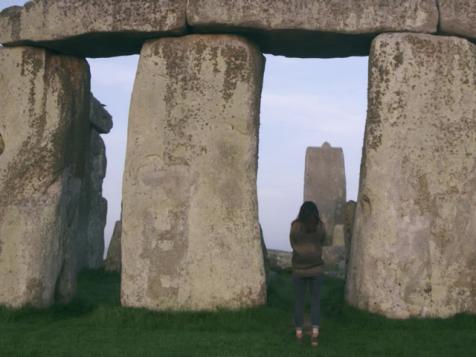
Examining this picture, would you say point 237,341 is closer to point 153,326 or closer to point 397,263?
point 153,326

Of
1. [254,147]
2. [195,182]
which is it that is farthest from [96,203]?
[254,147]

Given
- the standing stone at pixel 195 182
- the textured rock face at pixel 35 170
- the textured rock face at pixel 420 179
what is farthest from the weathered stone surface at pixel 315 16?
the textured rock face at pixel 35 170

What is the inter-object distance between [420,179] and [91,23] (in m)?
3.91

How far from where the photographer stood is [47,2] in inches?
363

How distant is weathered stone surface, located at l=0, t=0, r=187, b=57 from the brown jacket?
276cm

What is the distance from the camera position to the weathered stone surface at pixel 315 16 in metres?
8.73

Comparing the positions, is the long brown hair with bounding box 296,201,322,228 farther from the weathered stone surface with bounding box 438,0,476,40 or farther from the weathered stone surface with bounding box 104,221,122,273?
the weathered stone surface with bounding box 104,221,122,273

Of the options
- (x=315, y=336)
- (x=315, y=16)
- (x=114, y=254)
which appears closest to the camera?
(x=315, y=336)

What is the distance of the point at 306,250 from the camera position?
24.5 ft

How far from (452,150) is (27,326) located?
4835mm

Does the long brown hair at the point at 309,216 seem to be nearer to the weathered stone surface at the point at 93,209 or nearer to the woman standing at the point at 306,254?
the woman standing at the point at 306,254

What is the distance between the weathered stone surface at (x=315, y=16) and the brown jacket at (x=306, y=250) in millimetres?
2363

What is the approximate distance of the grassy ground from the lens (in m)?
7.24

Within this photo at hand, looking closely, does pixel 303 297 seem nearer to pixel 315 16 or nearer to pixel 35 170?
pixel 315 16
